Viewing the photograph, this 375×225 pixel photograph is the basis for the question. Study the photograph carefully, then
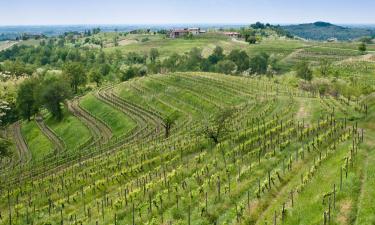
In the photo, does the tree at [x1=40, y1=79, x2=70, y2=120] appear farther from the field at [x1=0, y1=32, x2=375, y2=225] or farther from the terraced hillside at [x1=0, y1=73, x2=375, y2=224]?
the terraced hillside at [x1=0, y1=73, x2=375, y2=224]

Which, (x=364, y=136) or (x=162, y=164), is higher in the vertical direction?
(x=364, y=136)

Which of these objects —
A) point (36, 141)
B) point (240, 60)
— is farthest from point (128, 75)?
point (36, 141)

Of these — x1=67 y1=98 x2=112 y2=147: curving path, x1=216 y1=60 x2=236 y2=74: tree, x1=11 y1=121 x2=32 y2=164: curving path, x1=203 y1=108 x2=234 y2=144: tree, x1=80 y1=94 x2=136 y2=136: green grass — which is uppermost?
x1=203 y1=108 x2=234 y2=144: tree

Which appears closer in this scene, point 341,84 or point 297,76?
point 341,84

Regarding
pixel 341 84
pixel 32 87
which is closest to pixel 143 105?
pixel 32 87

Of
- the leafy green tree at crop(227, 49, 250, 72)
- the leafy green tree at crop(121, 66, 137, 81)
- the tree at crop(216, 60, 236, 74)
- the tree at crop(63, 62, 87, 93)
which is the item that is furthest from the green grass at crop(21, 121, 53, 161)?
the leafy green tree at crop(227, 49, 250, 72)

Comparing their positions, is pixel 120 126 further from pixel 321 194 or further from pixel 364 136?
pixel 321 194
